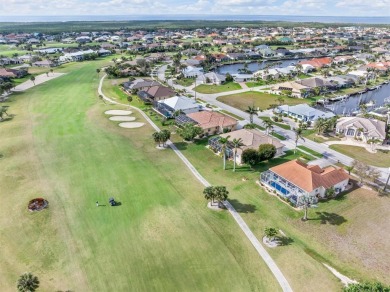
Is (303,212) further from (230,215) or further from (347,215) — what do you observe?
(230,215)

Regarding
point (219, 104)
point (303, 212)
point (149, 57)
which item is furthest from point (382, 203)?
point (149, 57)

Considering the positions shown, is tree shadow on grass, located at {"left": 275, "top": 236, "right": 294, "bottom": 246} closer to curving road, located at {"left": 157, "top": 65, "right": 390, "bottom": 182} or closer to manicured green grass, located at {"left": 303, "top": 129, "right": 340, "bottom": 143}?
curving road, located at {"left": 157, "top": 65, "right": 390, "bottom": 182}

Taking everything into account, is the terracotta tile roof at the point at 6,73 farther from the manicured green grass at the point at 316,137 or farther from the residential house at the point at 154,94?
the manicured green grass at the point at 316,137

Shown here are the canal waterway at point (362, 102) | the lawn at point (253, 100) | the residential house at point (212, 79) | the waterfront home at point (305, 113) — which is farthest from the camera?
the residential house at point (212, 79)

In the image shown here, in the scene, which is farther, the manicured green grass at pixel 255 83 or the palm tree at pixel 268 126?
the manicured green grass at pixel 255 83

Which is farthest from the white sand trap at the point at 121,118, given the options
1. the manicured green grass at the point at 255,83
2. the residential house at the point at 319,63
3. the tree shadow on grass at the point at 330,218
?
the residential house at the point at 319,63

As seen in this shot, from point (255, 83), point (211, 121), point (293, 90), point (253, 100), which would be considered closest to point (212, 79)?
point (255, 83)

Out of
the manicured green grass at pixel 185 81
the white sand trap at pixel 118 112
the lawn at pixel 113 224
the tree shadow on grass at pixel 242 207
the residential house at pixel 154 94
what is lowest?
the tree shadow on grass at pixel 242 207
